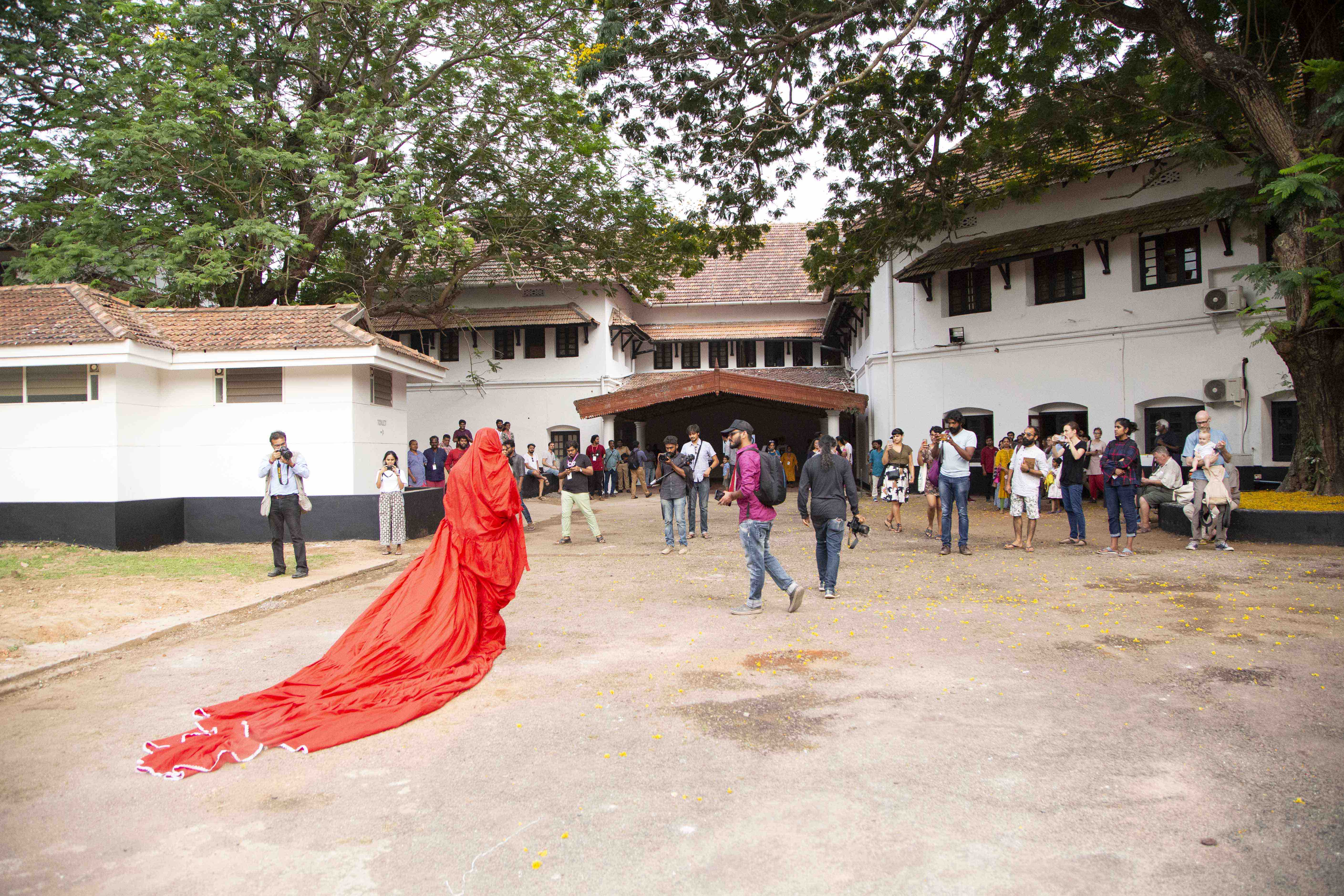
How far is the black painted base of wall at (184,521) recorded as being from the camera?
1220 centimetres

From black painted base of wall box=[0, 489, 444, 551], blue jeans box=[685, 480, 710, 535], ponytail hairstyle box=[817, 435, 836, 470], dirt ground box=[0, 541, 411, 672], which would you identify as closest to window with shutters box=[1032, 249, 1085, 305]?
blue jeans box=[685, 480, 710, 535]

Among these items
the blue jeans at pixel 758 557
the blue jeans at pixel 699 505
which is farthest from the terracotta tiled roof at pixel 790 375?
the blue jeans at pixel 758 557

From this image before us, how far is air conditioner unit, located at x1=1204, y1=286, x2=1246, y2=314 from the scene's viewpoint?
16.6 metres

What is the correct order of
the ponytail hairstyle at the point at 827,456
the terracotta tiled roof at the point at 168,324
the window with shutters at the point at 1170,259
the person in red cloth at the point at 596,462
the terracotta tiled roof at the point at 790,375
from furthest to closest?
1. the terracotta tiled roof at the point at 790,375
2. the person in red cloth at the point at 596,462
3. the window with shutters at the point at 1170,259
4. the terracotta tiled roof at the point at 168,324
5. the ponytail hairstyle at the point at 827,456

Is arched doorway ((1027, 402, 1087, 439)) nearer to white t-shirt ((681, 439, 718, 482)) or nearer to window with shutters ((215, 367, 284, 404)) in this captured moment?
white t-shirt ((681, 439, 718, 482))

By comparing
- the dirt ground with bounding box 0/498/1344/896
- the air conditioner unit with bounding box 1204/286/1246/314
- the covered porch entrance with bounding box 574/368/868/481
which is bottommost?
the dirt ground with bounding box 0/498/1344/896

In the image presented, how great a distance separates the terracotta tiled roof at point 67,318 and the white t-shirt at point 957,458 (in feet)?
36.7

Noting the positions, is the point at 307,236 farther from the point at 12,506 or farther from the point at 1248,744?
the point at 1248,744

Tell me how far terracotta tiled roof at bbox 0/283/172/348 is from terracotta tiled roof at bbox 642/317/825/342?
63.0 feet

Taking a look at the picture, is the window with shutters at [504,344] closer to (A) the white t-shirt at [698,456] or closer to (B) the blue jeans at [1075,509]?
(A) the white t-shirt at [698,456]

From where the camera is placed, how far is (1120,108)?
591 inches

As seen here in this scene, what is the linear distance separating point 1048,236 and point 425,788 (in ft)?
60.9

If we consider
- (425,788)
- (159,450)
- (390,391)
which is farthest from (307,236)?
(425,788)

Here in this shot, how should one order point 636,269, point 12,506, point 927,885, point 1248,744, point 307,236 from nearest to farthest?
1. point 927,885
2. point 1248,744
3. point 12,506
4. point 307,236
5. point 636,269
